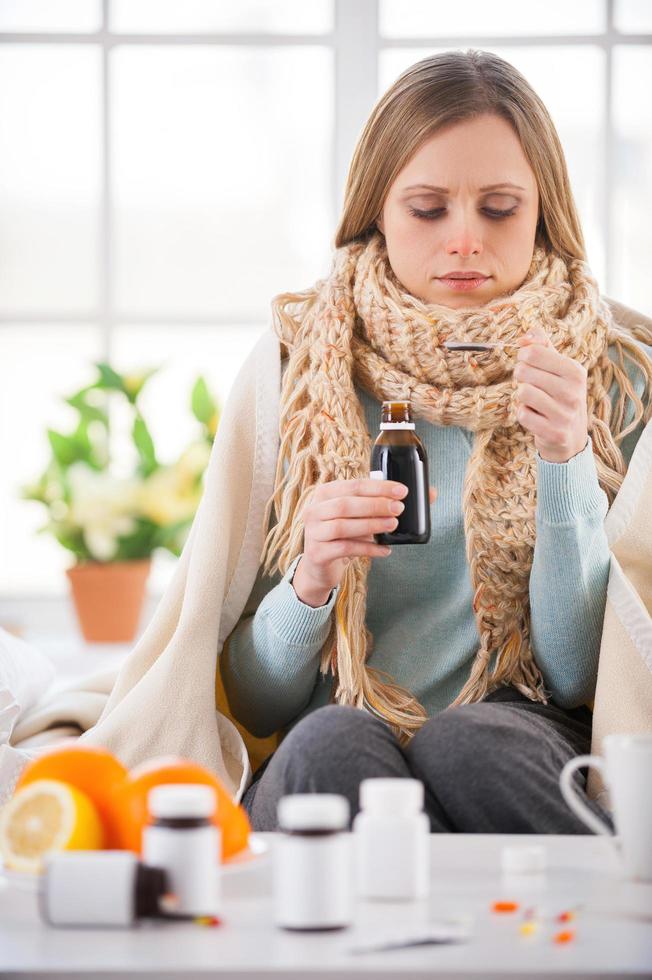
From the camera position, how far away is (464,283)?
Answer: 1736 millimetres

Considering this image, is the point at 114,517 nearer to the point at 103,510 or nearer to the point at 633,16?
the point at 103,510

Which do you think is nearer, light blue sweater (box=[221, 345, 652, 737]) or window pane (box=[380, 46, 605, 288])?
light blue sweater (box=[221, 345, 652, 737])

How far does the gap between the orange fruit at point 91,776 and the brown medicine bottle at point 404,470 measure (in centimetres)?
57

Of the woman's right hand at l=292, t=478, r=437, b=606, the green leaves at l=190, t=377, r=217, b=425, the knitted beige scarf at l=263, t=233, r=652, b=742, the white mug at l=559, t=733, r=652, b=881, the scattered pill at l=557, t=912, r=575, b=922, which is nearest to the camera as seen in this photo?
the scattered pill at l=557, t=912, r=575, b=922

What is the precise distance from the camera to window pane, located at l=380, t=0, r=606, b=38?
3.09m

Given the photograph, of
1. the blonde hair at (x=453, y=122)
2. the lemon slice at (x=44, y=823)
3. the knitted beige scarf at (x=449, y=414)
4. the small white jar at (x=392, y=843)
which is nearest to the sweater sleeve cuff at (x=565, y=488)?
the knitted beige scarf at (x=449, y=414)

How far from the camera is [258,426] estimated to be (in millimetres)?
1788

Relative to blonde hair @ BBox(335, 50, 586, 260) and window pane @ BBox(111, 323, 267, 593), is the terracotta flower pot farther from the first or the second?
blonde hair @ BBox(335, 50, 586, 260)

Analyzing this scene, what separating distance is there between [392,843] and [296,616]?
2.08ft

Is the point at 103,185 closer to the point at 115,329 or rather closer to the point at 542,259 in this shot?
the point at 115,329

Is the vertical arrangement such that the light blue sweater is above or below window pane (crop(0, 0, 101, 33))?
below

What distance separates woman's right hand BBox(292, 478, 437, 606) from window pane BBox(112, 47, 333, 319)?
1673 mm

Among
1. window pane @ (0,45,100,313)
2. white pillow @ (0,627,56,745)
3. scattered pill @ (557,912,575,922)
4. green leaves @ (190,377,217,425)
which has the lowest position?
scattered pill @ (557,912,575,922)

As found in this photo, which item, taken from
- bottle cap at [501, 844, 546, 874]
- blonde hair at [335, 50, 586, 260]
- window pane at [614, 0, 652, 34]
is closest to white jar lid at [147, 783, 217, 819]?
bottle cap at [501, 844, 546, 874]
